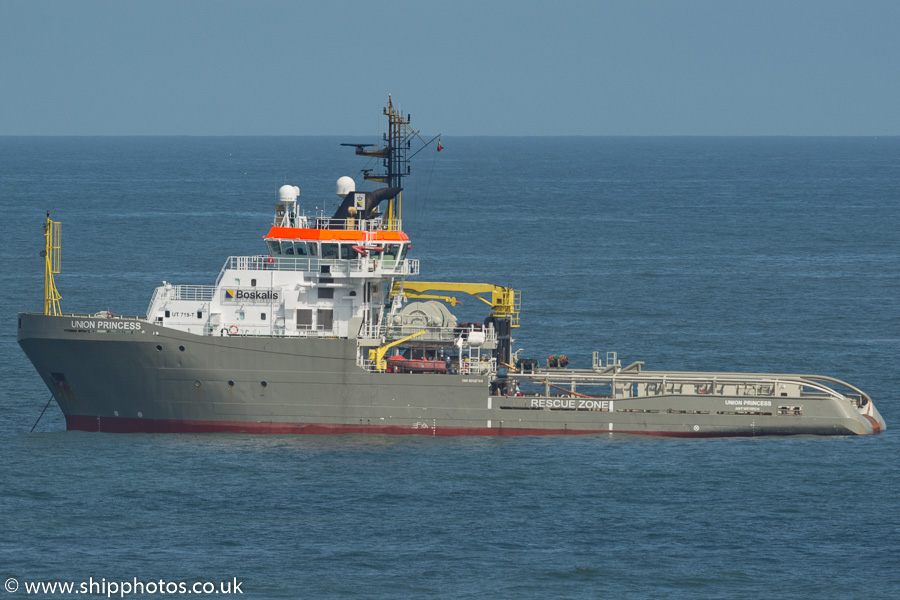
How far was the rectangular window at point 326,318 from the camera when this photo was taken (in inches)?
1854

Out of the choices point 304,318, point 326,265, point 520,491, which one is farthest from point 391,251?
point 520,491

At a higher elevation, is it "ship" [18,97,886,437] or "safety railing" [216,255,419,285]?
"safety railing" [216,255,419,285]

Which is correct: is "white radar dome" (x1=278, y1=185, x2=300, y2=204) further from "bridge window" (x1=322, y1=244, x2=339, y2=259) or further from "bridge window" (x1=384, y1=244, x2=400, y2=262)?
"bridge window" (x1=384, y1=244, x2=400, y2=262)

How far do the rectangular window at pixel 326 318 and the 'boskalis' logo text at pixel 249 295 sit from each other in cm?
151

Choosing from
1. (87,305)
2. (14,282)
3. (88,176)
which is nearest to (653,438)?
(87,305)

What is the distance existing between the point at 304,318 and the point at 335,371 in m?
2.37

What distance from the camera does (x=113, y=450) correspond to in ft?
144

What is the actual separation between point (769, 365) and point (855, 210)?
75912 millimetres

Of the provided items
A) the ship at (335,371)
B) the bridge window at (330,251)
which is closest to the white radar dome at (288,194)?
the ship at (335,371)

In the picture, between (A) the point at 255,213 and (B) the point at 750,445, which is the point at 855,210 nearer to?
(A) the point at 255,213

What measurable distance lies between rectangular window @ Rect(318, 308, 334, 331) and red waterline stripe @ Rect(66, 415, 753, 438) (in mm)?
3199

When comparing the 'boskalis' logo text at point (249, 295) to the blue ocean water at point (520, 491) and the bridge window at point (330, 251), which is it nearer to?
the bridge window at point (330, 251)

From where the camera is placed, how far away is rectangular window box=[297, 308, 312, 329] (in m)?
47.0

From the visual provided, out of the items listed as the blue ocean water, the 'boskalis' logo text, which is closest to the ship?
the 'boskalis' logo text
